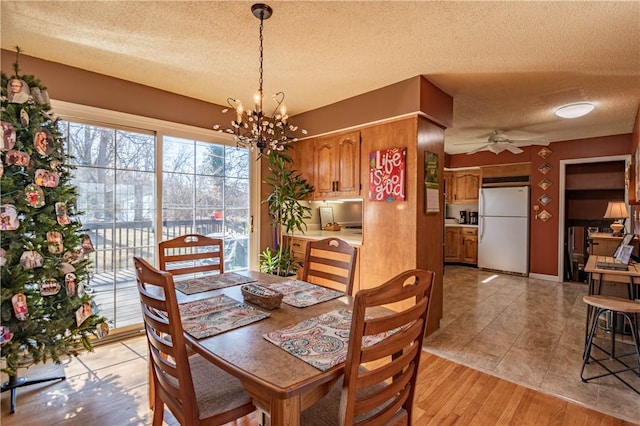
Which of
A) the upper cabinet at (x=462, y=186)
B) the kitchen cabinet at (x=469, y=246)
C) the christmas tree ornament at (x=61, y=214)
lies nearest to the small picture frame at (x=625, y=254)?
the kitchen cabinet at (x=469, y=246)

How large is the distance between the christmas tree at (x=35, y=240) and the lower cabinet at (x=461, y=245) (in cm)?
642

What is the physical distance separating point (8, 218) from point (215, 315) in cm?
141

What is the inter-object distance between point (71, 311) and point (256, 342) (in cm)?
168

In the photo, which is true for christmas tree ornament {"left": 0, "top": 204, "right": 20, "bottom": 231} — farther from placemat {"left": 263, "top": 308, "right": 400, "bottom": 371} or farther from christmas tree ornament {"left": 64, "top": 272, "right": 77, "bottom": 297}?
placemat {"left": 263, "top": 308, "right": 400, "bottom": 371}

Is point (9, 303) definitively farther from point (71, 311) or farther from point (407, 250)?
point (407, 250)

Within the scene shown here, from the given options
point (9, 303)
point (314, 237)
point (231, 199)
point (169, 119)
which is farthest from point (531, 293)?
point (9, 303)

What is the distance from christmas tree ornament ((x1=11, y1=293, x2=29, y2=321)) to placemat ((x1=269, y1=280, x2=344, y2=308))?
145 cm

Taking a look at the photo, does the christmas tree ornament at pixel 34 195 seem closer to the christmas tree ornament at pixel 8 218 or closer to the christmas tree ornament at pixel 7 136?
the christmas tree ornament at pixel 8 218

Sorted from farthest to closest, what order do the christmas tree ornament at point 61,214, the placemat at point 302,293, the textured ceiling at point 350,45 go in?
the christmas tree ornament at point 61,214
the textured ceiling at point 350,45
the placemat at point 302,293

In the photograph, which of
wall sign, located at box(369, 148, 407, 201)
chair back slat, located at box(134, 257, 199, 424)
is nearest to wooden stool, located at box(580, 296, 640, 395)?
wall sign, located at box(369, 148, 407, 201)

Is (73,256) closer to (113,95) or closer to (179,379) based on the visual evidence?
(179,379)

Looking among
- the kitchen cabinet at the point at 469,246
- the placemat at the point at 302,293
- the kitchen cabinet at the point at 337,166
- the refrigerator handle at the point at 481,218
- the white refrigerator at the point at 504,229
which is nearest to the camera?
the placemat at the point at 302,293

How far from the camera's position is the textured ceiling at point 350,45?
1898 millimetres

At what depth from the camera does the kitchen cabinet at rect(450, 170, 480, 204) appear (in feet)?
21.7
